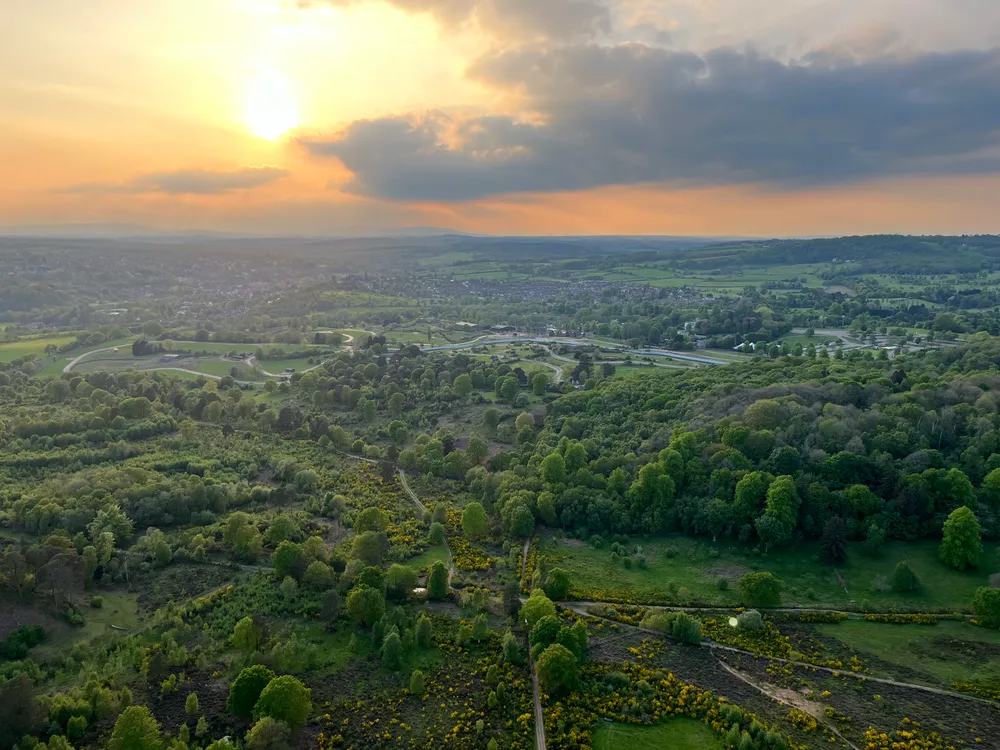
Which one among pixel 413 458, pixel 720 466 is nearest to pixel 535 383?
pixel 413 458

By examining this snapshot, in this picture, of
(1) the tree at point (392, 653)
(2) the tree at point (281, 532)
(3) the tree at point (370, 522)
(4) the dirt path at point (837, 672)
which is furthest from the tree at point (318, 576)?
(4) the dirt path at point (837, 672)

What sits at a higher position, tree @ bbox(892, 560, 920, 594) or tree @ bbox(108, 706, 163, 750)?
tree @ bbox(892, 560, 920, 594)

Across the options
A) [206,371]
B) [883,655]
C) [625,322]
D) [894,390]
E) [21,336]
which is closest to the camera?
[883,655]

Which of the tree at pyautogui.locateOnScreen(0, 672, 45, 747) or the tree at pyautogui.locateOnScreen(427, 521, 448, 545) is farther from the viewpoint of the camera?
the tree at pyautogui.locateOnScreen(427, 521, 448, 545)

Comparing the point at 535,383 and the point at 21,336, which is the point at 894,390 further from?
the point at 21,336

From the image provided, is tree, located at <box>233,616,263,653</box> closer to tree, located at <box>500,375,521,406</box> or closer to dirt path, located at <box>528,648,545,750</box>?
dirt path, located at <box>528,648,545,750</box>

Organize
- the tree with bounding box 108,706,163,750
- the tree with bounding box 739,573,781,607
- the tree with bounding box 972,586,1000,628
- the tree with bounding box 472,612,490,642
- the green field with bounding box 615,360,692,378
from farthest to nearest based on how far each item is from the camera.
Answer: the green field with bounding box 615,360,692,378 → the tree with bounding box 739,573,781,607 → the tree with bounding box 472,612,490,642 → the tree with bounding box 972,586,1000,628 → the tree with bounding box 108,706,163,750

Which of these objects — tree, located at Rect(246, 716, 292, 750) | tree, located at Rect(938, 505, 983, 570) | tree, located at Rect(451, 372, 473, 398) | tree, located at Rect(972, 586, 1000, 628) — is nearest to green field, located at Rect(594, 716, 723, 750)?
tree, located at Rect(246, 716, 292, 750)

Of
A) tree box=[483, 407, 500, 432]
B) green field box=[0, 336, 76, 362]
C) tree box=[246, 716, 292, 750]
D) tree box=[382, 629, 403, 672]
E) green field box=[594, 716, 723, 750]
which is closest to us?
tree box=[246, 716, 292, 750]
